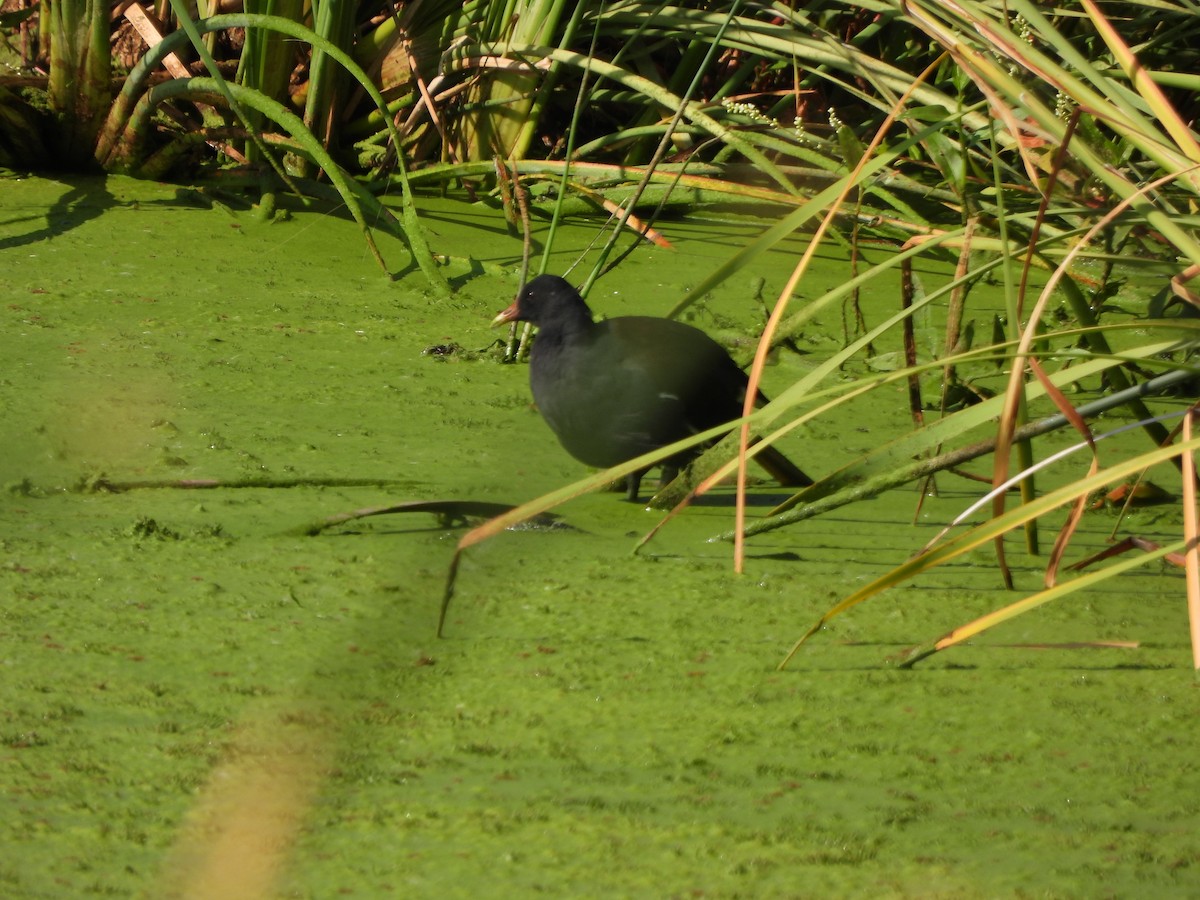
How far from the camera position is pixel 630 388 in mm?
2406

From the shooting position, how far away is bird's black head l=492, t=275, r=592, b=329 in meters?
2.53

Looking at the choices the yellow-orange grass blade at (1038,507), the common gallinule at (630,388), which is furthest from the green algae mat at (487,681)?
the yellow-orange grass blade at (1038,507)

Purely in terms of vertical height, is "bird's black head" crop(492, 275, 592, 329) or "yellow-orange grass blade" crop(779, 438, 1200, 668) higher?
"yellow-orange grass blade" crop(779, 438, 1200, 668)

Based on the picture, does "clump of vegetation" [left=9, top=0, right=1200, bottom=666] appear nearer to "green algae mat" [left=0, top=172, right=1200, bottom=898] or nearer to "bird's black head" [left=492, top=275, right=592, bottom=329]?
"bird's black head" [left=492, top=275, right=592, bottom=329]

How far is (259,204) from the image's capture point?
3562 mm

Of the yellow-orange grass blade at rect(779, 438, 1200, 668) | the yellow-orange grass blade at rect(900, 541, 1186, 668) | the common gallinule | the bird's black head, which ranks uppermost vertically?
the yellow-orange grass blade at rect(779, 438, 1200, 668)

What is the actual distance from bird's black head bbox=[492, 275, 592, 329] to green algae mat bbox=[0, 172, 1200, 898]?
185mm

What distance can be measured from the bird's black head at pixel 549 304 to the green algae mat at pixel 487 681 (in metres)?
0.19

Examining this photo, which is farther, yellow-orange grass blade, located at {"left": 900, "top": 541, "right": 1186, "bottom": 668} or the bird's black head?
the bird's black head

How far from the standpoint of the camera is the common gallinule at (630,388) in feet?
7.80

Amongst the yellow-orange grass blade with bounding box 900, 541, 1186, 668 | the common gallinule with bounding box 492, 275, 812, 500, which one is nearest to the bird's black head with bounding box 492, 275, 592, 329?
the common gallinule with bounding box 492, 275, 812, 500

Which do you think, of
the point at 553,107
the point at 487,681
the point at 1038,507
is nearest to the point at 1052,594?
the point at 1038,507

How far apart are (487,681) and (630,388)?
920mm

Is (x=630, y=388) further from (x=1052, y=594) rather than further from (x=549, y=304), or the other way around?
(x=1052, y=594)
